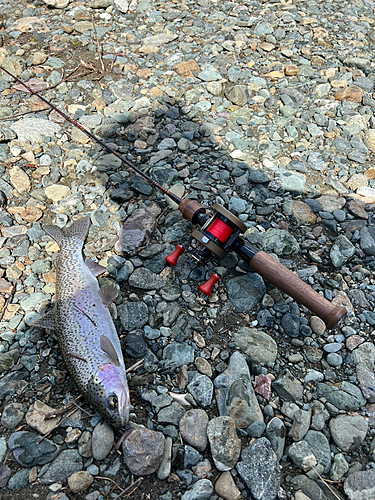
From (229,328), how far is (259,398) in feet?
2.21

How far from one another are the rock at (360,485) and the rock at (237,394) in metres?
0.75

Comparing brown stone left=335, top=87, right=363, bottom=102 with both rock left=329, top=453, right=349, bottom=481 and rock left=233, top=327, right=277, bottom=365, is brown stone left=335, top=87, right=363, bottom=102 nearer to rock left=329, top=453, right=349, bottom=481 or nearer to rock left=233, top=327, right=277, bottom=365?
rock left=233, top=327, right=277, bottom=365

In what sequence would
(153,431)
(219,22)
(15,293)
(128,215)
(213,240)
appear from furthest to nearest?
1. (219,22)
2. (128,215)
3. (15,293)
4. (213,240)
5. (153,431)

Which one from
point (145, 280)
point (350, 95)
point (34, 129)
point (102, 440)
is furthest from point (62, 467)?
point (350, 95)

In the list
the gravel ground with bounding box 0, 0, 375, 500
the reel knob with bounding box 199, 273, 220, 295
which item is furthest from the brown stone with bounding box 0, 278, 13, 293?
the reel knob with bounding box 199, 273, 220, 295

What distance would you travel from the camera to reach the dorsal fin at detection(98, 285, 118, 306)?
3.76 meters

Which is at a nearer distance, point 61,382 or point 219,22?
point 61,382

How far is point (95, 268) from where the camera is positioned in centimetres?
411

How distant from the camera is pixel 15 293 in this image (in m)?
4.10

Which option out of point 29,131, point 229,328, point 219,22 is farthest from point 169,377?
point 219,22

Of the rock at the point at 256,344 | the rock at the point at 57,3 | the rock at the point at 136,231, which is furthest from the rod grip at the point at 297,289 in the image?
the rock at the point at 57,3

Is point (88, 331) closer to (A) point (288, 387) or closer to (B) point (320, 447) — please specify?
(A) point (288, 387)

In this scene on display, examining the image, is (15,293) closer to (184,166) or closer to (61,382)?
(61,382)

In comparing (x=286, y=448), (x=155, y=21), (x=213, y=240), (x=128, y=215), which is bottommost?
(x=286, y=448)
